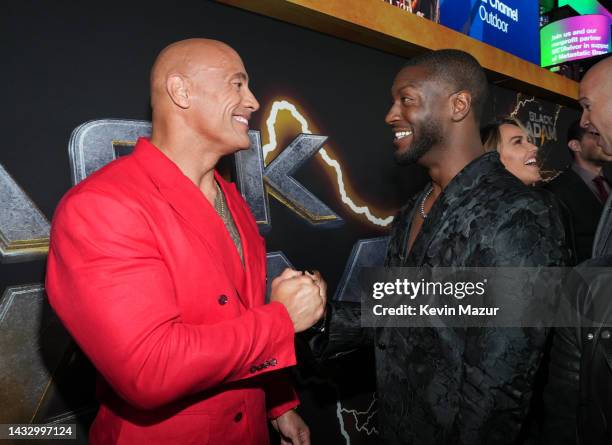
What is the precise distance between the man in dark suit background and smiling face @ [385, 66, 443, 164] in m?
1.61

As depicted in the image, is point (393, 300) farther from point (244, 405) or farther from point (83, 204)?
point (83, 204)

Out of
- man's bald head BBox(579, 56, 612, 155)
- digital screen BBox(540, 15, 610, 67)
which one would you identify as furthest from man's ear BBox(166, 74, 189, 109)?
digital screen BBox(540, 15, 610, 67)

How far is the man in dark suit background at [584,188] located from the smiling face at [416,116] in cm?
161

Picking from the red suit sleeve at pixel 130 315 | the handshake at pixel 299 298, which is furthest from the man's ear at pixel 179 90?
the handshake at pixel 299 298

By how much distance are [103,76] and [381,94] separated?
2136 mm

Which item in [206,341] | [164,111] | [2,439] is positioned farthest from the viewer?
[2,439]

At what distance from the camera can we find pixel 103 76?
2.10 metres

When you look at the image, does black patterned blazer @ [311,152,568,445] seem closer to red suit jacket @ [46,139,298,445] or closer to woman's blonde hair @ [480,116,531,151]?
red suit jacket @ [46,139,298,445]

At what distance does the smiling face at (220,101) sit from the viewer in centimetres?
156

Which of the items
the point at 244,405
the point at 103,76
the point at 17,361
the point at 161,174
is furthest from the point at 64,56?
the point at 244,405

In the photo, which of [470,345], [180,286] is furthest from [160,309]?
[470,345]

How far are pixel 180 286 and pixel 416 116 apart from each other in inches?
57.3

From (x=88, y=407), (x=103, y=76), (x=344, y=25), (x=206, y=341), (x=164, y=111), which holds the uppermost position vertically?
(x=344, y=25)

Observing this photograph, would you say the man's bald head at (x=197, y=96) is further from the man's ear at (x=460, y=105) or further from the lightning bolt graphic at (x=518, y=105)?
the lightning bolt graphic at (x=518, y=105)
